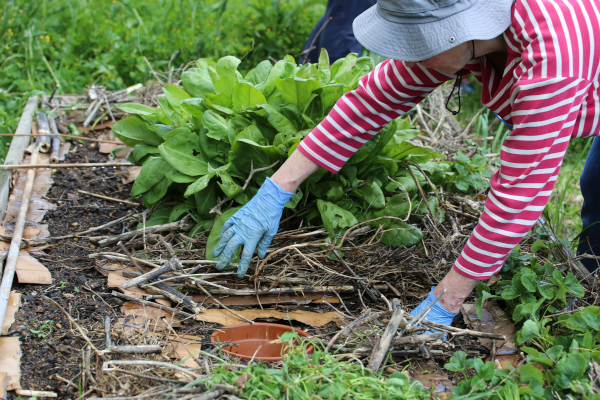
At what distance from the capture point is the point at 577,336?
162cm

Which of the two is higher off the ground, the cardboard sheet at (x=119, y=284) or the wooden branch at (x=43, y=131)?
the wooden branch at (x=43, y=131)

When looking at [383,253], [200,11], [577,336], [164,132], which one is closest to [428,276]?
[383,253]

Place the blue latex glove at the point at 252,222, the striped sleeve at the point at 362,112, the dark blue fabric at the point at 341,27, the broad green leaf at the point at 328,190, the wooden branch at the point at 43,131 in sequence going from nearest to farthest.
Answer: the striped sleeve at the point at 362,112 → the blue latex glove at the point at 252,222 → the broad green leaf at the point at 328,190 → the wooden branch at the point at 43,131 → the dark blue fabric at the point at 341,27

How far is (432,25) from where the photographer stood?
1.42 meters

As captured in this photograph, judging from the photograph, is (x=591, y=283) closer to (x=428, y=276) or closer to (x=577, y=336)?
(x=577, y=336)

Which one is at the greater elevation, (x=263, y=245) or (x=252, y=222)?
(x=252, y=222)

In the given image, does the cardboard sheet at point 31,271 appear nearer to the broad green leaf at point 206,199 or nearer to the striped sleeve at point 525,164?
the broad green leaf at point 206,199

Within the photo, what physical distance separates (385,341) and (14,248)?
1502 mm

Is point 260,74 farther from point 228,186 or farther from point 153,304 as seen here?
point 153,304

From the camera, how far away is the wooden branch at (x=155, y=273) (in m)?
1.84

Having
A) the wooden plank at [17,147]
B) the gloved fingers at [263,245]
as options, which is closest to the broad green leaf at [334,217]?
the gloved fingers at [263,245]

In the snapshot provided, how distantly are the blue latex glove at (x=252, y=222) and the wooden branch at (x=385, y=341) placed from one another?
63 centimetres

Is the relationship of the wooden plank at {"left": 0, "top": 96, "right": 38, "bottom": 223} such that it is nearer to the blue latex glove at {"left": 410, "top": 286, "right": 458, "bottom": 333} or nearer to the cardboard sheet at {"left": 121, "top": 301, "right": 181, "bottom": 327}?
the cardboard sheet at {"left": 121, "top": 301, "right": 181, "bottom": 327}

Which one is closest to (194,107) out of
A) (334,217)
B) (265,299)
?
(334,217)
